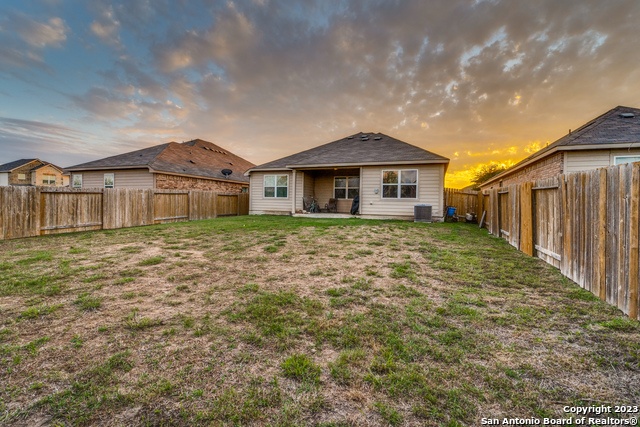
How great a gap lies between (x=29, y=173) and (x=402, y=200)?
52560mm

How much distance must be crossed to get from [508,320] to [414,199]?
35.7ft

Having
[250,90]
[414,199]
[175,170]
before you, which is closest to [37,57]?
[175,170]

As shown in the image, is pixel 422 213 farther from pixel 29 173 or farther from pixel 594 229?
pixel 29 173

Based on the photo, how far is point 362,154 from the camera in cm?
1457

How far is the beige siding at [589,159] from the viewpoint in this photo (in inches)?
347

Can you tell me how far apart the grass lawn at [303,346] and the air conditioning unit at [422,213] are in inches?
311

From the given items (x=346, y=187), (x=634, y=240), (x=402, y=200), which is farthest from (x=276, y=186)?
(x=634, y=240)

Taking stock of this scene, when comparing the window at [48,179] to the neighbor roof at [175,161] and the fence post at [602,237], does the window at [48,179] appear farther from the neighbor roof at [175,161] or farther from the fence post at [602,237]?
the fence post at [602,237]

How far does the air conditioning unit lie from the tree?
129 feet

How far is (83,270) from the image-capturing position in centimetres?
443

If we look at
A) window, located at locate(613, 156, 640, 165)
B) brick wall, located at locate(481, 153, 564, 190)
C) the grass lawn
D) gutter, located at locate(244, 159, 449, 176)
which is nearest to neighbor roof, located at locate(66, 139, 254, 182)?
gutter, located at locate(244, 159, 449, 176)

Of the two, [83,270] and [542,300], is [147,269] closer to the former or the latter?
[83,270]

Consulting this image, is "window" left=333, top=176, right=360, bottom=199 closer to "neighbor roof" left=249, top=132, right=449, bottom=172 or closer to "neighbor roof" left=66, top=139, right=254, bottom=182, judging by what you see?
"neighbor roof" left=249, top=132, right=449, bottom=172

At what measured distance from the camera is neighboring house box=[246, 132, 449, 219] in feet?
42.4
